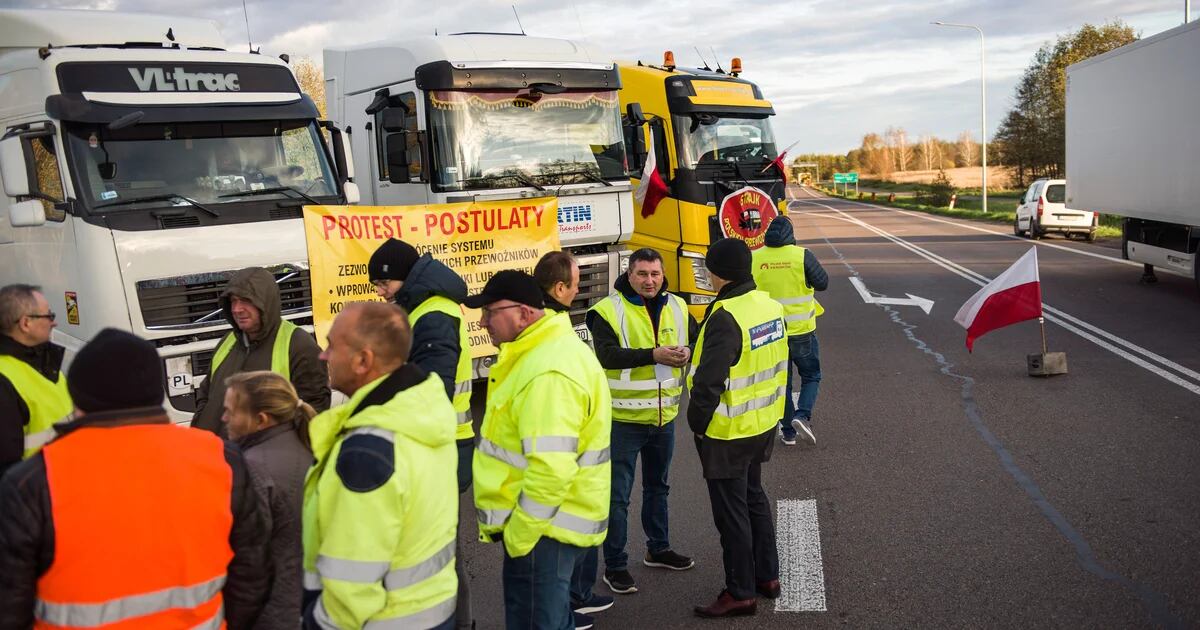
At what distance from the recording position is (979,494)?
7.20 metres

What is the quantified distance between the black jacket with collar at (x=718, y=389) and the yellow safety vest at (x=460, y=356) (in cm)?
117

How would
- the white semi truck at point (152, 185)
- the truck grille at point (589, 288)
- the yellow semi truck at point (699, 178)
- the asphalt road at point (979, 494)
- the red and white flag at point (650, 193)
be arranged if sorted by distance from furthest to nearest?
the yellow semi truck at point (699, 178), the red and white flag at point (650, 193), the truck grille at point (589, 288), the white semi truck at point (152, 185), the asphalt road at point (979, 494)

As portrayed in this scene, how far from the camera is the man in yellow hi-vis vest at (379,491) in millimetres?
2953

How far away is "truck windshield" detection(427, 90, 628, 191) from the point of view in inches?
394

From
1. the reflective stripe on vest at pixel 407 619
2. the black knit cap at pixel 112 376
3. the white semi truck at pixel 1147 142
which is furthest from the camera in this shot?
the white semi truck at pixel 1147 142

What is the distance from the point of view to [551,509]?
3.84m

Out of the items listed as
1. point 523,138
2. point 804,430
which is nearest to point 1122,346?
point 804,430

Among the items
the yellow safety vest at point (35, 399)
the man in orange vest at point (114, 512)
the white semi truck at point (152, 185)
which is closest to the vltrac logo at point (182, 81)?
the white semi truck at point (152, 185)

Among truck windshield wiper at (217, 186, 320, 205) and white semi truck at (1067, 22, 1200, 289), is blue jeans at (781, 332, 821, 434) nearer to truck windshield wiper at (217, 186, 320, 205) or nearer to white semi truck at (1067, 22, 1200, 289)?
truck windshield wiper at (217, 186, 320, 205)

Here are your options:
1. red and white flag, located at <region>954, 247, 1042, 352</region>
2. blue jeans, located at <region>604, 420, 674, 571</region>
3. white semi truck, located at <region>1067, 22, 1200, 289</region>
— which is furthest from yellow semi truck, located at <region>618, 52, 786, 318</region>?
blue jeans, located at <region>604, 420, 674, 571</region>

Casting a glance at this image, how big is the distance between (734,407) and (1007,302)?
259 inches

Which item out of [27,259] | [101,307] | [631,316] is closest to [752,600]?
[631,316]

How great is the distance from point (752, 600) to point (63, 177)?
5658 mm

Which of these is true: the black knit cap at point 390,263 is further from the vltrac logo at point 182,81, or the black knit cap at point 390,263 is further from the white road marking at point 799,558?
the vltrac logo at point 182,81
